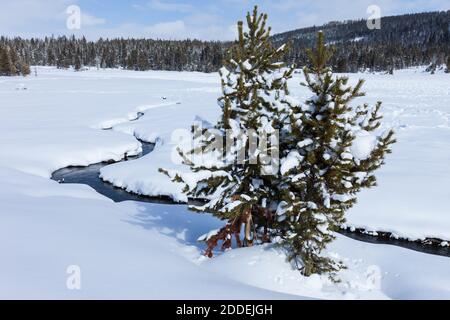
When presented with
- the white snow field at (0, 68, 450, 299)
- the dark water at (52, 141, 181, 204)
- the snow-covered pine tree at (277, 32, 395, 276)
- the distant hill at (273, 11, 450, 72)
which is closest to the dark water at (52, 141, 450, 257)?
the dark water at (52, 141, 181, 204)

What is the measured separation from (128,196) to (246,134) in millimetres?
9466

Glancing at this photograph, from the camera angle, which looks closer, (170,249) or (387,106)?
(170,249)

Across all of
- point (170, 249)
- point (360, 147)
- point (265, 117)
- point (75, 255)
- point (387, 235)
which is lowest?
point (387, 235)

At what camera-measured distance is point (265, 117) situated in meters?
8.27

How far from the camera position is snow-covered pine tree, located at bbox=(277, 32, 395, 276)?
727 centimetres

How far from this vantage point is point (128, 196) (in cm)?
1597

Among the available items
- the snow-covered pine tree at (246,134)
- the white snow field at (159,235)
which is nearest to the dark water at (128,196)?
the white snow field at (159,235)

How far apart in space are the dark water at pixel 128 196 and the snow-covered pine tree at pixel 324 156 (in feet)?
16.2

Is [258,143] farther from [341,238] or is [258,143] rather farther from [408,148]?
[408,148]

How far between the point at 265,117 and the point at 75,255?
4.88 metres

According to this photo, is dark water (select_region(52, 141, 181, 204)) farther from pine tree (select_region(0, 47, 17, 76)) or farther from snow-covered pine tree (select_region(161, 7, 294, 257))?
pine tree (select_region(0, 47, 17, 76))

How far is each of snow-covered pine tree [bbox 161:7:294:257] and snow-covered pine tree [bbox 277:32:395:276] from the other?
0.59 metres

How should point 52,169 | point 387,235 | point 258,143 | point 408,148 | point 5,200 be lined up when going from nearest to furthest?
1. point 258,143
2. point 5,200
3. point 387,235
4. point 52,169
5. point 408,148
